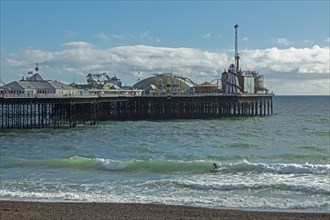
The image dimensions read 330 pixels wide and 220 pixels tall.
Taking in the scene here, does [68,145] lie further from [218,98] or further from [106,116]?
[218,98]

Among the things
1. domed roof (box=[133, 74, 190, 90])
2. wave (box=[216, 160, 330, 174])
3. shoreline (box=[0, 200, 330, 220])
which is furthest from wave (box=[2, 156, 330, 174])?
domed roof (box=[133, 74, 190, 90])

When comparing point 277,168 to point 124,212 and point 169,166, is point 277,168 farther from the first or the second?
point 124,212

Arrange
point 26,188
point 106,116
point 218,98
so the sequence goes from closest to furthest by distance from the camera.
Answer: point 26,188 → point 106,116 → point 218,98

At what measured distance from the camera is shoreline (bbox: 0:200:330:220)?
12.9m

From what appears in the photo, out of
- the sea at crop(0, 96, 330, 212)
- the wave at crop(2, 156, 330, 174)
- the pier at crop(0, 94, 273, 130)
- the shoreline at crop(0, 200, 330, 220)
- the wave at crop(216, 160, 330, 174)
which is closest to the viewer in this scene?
the shoreline at crop(0, 200, 330, 220)

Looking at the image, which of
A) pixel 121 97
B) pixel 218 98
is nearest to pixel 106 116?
pixel 121 97

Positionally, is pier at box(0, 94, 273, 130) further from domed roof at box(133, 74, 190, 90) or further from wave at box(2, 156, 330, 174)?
domed roof at box(133, 74, 190, 90)

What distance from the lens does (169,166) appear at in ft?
75.3

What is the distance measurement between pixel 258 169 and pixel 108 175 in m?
6.37

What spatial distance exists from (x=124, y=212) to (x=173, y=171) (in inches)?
342

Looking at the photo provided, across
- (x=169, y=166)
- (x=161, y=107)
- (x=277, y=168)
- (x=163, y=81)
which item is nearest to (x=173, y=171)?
(x=169, y=166)

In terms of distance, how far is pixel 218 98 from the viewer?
6538 cm

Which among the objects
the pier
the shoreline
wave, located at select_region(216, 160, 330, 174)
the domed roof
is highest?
the domed roof

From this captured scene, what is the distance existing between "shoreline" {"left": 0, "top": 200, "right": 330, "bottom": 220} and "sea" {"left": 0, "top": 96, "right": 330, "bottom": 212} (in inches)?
32.5
